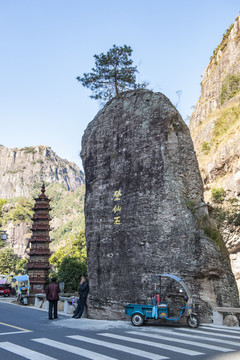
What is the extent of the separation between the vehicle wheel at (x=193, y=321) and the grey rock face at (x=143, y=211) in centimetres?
76

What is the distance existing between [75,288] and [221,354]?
83.4 feet

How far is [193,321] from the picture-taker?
9617mm

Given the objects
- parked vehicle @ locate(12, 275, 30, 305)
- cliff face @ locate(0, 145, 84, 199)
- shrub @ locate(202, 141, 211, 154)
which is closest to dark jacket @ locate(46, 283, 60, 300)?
parked vehicle @ locate(12, 275, 30, 305)

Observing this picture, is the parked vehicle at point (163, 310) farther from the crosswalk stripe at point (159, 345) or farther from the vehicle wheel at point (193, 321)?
the crosswalk stripe at point (159, 345)

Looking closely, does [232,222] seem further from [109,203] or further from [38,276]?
[38,276]

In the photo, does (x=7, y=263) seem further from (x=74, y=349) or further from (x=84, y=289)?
(x=74, y=349)

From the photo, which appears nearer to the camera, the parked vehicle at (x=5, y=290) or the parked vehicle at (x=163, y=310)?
the parked vehicle at (x=163, y=310)

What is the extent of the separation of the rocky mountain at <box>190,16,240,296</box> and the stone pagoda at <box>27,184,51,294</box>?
56.1 feet

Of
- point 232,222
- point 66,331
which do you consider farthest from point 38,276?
point 66,331

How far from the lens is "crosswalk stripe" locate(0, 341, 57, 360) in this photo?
19.6ft

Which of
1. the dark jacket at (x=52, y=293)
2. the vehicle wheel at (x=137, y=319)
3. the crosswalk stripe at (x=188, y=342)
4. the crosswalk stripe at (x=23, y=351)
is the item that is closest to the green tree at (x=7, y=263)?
the dark jacket at (x=52, y=293)

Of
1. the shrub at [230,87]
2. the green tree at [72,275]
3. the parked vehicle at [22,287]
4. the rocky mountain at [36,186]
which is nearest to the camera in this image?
the parked vehicle at [22,287]

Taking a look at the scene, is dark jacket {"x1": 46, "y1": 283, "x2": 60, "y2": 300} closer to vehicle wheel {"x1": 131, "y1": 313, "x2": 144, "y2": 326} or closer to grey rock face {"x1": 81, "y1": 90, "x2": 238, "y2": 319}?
grey rock face {"x1": 81, "y1": 90, "x2": 238, "y2": 319}

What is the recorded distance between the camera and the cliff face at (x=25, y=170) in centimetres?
17800
